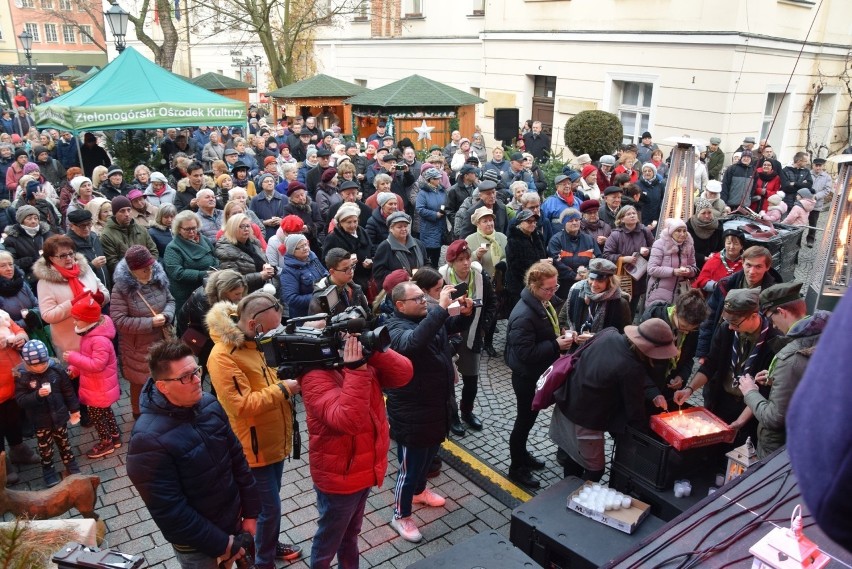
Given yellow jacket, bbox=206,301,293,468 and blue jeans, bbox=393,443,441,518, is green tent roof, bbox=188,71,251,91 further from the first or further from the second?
yellow jacket, bbox=206,301,293,468

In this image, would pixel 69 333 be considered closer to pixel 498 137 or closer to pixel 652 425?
pixel 652 425

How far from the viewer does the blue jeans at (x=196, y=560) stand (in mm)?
3428

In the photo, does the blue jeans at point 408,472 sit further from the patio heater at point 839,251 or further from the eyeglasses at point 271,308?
the patio heater at point 839,251

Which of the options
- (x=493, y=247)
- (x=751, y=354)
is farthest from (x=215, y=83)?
(x=751, y=354)

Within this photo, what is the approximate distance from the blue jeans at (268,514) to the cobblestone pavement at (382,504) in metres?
0.35

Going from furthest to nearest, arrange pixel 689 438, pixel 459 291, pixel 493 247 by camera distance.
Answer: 1. pixel 493 247
2. pixel 459 291
3. pixel 689 438

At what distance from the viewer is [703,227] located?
26.8 feet

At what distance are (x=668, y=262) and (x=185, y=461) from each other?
5.93 metres

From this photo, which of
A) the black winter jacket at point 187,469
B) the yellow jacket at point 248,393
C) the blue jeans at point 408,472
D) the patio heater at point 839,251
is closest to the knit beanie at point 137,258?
the yellow jacket at point 248,393

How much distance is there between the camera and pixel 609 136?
15.2 m

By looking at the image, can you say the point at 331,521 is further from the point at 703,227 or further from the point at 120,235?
the point at 703,227

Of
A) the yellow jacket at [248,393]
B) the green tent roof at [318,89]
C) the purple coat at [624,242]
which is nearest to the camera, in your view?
the yellow jacket at [248,393]

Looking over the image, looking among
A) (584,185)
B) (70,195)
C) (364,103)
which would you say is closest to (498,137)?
(364,103)

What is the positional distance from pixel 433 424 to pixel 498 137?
504 inches
